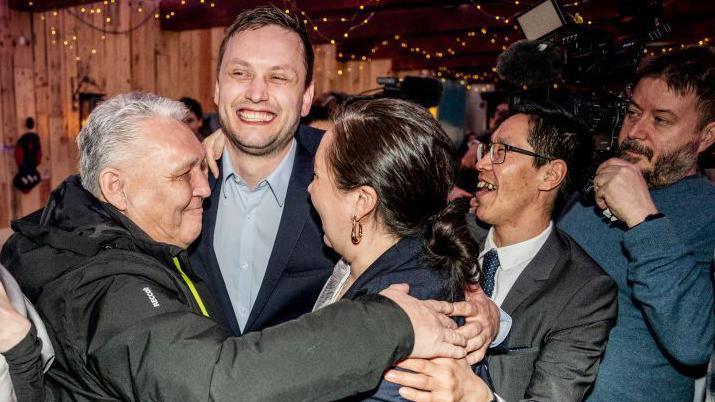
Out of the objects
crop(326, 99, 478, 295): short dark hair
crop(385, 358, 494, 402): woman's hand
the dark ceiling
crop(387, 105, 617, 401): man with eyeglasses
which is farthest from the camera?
the dark ceiling

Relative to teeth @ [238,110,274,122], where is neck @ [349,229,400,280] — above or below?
below

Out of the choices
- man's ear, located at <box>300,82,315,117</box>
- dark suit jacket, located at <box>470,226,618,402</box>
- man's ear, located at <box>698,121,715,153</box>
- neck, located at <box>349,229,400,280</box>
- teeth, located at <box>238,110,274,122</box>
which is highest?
man's ear, located at <box>300,82,315,117</box>

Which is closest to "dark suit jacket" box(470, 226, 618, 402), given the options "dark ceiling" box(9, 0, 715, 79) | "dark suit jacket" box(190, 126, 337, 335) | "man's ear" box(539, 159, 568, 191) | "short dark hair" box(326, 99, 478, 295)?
"man's ear" box(539, 159, 568, 191)

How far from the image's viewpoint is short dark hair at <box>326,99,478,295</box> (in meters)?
1.23

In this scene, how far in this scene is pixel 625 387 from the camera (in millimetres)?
1756

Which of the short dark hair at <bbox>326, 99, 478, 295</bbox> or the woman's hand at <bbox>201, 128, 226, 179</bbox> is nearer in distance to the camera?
the short dark hair at <bbox>326, 99, 478, 295</bbox>

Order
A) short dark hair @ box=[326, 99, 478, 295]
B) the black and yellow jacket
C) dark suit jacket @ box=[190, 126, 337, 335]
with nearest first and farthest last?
the black and yellow jacket, short dark hair @ box=[326, 99, 478, 295], dark suit jacket @ box=[190, 126, 337, 335]

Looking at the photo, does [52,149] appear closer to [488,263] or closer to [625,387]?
[488,263]

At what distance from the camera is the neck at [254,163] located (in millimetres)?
1961

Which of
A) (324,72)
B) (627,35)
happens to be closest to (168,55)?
(324,72)

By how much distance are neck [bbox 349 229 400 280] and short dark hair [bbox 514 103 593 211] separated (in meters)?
0.82

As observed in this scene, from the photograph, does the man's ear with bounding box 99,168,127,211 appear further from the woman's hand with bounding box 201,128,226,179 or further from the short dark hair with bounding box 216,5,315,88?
the short dark hair with bounding box 216,5,315,88

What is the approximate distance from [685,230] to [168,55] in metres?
6.30

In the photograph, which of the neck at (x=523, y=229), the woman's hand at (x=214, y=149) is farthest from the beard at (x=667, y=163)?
the woman's hand at (x=214, y=149)
